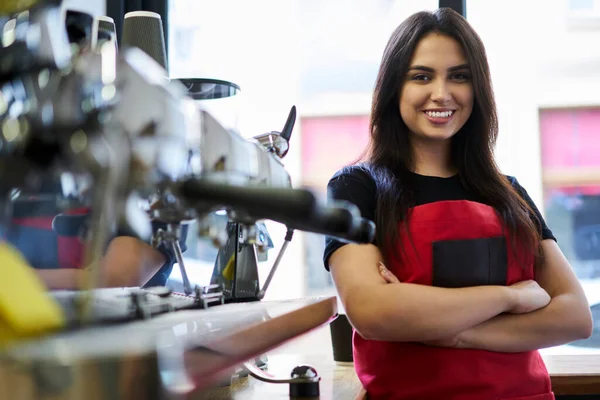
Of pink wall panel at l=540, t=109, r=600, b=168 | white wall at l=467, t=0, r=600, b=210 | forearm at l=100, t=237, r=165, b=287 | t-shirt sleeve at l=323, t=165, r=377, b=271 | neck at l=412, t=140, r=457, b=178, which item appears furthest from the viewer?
pink wall panel at l=540, t=109, r=600, b=168

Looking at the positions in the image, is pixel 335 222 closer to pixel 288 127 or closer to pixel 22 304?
pixel 22 304

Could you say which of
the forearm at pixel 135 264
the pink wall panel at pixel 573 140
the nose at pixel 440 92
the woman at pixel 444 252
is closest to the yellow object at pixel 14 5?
the forearm at pixel 135 264

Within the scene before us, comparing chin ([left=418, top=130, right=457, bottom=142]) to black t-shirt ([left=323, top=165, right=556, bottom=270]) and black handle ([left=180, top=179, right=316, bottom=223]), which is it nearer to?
black t-shirt ([left=323, top=165, right=556, bottom=270])

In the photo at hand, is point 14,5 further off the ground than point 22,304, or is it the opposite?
point 14,5

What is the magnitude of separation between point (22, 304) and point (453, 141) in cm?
141

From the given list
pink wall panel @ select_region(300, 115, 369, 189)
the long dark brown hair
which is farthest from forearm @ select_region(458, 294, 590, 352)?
pink wall panel @ select_region(300, 115, 369, 189)

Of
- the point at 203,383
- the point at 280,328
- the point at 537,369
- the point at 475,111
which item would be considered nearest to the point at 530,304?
the point at 537,369

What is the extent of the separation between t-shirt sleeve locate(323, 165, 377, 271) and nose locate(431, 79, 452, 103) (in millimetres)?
225

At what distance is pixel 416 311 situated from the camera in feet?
4.19

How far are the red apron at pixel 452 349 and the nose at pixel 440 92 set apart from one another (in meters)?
0.23

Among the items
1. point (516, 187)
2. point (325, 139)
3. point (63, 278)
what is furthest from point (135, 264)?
point (325, 139)

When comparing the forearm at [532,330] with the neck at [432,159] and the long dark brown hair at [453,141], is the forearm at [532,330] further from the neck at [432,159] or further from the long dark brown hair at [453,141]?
the neck at [432,159]

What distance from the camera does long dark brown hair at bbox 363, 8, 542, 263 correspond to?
5.02ft

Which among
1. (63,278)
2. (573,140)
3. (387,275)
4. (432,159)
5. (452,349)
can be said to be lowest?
(452,349)
